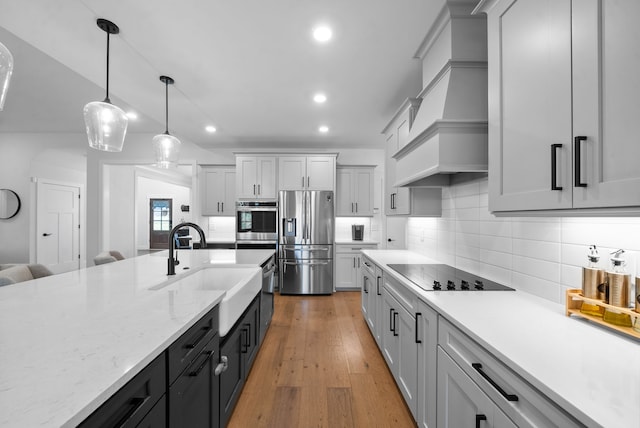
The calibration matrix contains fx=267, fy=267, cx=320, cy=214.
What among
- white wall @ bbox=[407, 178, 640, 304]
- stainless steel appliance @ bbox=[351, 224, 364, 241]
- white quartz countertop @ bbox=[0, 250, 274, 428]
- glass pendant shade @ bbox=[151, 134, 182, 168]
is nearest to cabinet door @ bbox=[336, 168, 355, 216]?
stainless steel appliance @ bbox=[351, 224, 364, 241]

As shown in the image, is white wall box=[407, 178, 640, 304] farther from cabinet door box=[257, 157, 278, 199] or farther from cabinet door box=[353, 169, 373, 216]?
cabinet door box=[257, 157, 278, 199]

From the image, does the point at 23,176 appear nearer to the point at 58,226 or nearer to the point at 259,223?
the point at 58,226

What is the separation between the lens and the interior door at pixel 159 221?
8109 mm

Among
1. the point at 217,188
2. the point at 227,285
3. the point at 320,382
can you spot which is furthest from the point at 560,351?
the point at 217,188

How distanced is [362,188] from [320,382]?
3.50m

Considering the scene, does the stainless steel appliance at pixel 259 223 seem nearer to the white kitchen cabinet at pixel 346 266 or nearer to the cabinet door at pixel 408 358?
the white kitchen cabinet at pixel 346 266

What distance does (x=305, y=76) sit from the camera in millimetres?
2586

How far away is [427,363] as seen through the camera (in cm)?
142

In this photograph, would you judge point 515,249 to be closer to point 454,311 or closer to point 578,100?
point 454,311

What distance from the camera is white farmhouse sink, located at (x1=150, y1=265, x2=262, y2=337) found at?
1.42 metres

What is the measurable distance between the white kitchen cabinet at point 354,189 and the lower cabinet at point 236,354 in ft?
9.93

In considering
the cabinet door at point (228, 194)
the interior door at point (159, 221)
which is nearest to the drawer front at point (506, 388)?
the cabinet door at point (228, 194)

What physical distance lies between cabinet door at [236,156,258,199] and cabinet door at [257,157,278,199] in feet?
0.24

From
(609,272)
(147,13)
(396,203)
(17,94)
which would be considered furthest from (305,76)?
(17,94)
